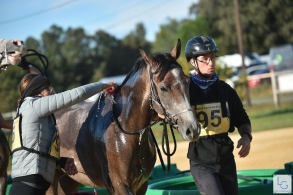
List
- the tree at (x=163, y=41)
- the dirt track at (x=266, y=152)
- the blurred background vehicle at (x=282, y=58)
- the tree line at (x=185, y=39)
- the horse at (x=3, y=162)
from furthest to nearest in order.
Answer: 1. the tree at (x=163, y=41)
2. the tree line at (x=185, y=39)
3. the blurred background vehicle at (x=282, y=58)
4. the dirt track at (x=266, y=152)
5. the horse at (x=3, y=162)

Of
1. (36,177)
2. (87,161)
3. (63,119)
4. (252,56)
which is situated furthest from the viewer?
(252,56)

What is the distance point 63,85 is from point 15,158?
165ft

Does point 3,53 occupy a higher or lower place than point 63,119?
higher

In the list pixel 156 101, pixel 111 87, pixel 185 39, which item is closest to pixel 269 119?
pixel 111 87

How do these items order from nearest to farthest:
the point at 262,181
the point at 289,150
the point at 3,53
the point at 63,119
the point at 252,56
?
the point at 3,53 < the point at 63,119 < the point at 262,181 < the point at 289,150 < the point at 252,56

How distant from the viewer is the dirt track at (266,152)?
11102 mm

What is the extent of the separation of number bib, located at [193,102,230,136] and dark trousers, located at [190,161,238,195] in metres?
0.31

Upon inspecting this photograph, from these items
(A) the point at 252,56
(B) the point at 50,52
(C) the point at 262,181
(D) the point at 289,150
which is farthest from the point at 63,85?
(C) the point at 262,181

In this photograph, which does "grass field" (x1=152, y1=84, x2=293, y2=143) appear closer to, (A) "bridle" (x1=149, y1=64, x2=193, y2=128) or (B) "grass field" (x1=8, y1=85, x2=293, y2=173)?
(B) "grass field" (x1=8, y1=85, x2=293, y2=173)

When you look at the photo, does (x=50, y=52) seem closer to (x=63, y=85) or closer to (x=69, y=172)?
(x=63, y=85)

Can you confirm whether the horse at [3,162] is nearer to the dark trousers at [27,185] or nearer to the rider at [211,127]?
the dark trousers at [27,185]

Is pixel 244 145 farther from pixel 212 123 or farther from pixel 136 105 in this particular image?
pixel 136 105

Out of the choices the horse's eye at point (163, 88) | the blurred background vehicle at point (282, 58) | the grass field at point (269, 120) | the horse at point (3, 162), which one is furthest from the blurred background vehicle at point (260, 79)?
the horse's eye at point (163, 88)

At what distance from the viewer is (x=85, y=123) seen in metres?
5.73
